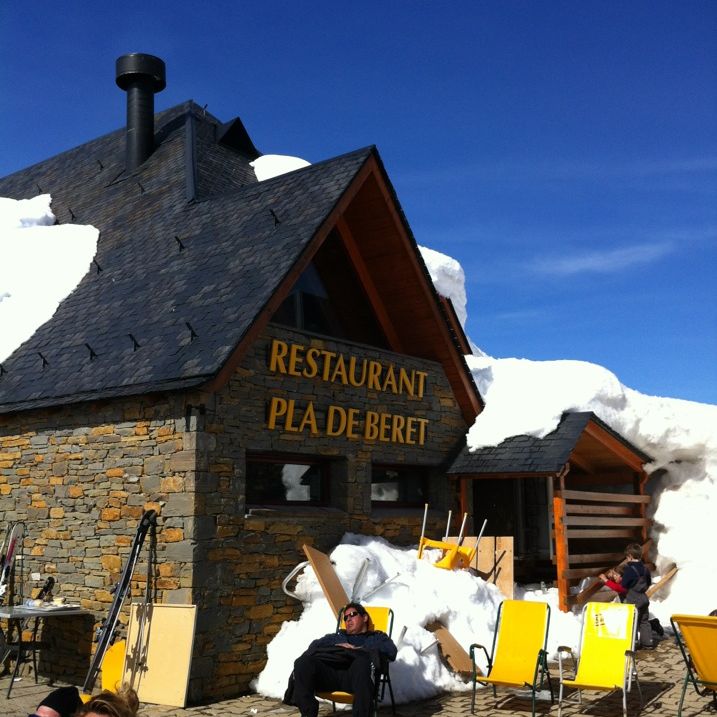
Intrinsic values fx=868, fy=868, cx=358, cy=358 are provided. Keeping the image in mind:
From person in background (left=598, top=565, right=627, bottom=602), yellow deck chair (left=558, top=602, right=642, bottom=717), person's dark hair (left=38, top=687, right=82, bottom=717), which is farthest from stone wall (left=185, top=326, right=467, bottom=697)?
person's dark hair (left=38, top=687, right=82, bottom=717)

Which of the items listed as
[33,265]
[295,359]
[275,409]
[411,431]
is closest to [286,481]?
[275,409]

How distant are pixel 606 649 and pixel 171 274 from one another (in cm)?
700

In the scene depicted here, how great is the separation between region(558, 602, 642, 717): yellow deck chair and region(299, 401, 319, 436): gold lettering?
3779mm

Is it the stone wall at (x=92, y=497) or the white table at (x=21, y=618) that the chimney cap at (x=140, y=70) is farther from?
the white table at (x=21, y=618)

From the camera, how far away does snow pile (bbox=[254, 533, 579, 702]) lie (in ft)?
29.6

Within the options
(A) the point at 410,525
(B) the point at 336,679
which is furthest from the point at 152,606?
(A) the point at 410,525

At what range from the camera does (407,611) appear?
9.80 metres

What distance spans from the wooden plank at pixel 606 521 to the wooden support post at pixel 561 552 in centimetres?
29

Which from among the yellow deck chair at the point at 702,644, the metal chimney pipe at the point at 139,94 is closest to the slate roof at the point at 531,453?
the yellow deck chair at the point at 702,644

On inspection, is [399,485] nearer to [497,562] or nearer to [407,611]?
[497,562]

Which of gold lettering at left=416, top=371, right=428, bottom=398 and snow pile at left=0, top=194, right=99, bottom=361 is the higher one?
snow pile at left=0, top=194, right=99, bottom=361

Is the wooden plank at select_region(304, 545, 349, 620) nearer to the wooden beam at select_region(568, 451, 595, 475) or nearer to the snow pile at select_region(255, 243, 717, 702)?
the snow pile at select_region(255, 243, 717, 702)

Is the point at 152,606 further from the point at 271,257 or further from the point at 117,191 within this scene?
the point at 117,191

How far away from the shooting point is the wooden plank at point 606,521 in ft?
40.6
